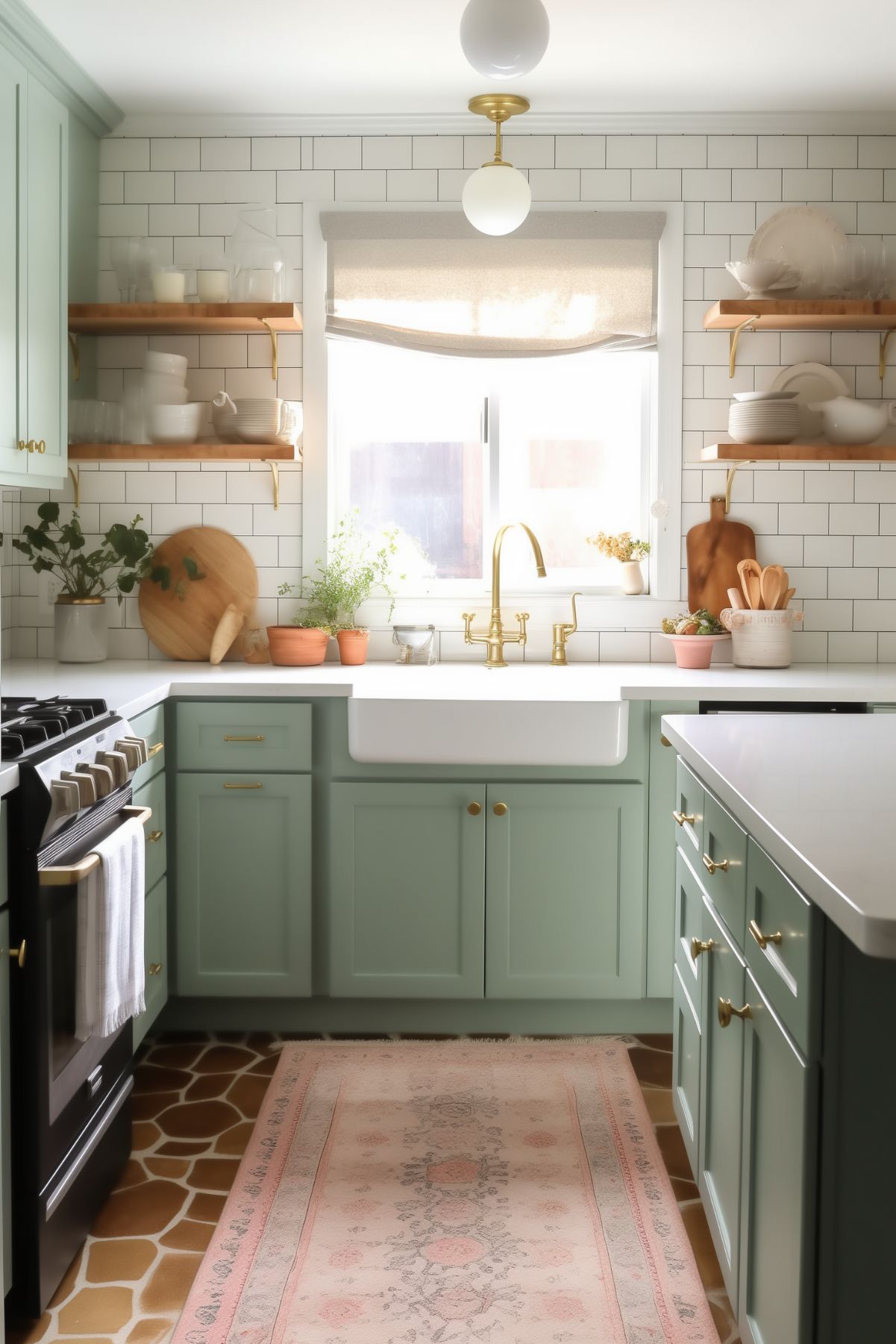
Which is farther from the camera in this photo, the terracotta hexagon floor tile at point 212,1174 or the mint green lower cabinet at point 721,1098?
the terracotta hexagon floor tile at point 212,1174

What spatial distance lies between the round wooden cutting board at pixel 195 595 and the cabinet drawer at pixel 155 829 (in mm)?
814

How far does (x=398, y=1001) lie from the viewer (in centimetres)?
337

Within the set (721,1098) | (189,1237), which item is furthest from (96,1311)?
(721,1098)

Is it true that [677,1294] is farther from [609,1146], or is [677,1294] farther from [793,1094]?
[793,1094]

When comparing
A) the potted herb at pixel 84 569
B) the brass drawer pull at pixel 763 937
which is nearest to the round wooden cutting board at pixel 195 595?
the potted herb at pixel 84 569

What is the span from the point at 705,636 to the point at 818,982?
7.78 ft

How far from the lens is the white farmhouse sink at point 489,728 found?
123 inches

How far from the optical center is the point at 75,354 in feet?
12.2

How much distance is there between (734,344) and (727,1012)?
2561 millimetres

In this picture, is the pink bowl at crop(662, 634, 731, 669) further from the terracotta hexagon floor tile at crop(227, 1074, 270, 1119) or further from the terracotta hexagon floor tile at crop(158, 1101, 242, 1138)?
the terracotta hexagon floor tile at crop(158, 1101, 242, 1138)

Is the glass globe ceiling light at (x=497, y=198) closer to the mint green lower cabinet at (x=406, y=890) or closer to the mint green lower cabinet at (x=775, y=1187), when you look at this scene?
the mint green lower cabinet at (x=406, y=890)

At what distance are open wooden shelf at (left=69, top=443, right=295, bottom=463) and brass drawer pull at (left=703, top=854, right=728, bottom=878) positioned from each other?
6.65ft

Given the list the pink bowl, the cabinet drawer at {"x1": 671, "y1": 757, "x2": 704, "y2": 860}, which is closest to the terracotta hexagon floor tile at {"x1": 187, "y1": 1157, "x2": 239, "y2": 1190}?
the cabinet drawer at {"x1": 671, "y1": 757, "x2": 704, "y2": 860}

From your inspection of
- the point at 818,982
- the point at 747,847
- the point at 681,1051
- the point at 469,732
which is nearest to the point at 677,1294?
the point at 681,1051
